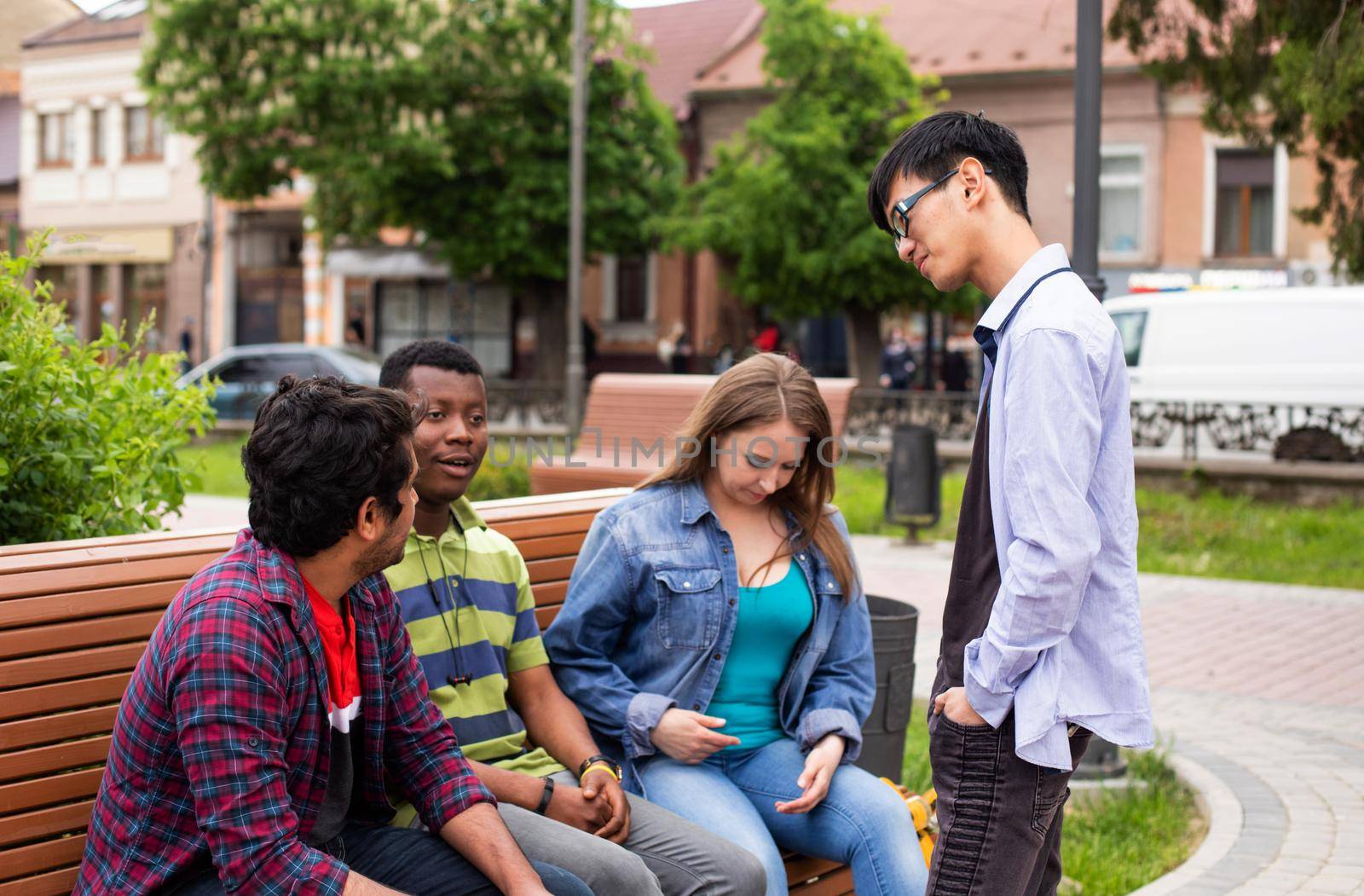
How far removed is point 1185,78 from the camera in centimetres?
1214

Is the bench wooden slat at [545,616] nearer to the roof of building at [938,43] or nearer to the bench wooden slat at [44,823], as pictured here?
the bench wooden slat at [44,823]

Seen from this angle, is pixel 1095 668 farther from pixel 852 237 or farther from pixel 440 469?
pixel 852 237

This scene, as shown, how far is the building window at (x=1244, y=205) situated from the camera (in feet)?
89.9

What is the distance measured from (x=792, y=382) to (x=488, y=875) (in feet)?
4.99

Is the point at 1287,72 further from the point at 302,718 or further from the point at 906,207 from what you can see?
the point at 302,718

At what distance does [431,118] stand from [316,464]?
2251cm

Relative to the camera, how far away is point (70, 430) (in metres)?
4.06

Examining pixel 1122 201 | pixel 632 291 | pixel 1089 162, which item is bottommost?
pixel 1089 162

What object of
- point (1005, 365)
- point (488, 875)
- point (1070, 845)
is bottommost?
point (1070, 845)

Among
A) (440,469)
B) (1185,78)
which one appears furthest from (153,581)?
(1185,78)

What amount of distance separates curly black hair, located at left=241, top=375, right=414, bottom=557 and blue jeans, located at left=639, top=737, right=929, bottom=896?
4.13 feet

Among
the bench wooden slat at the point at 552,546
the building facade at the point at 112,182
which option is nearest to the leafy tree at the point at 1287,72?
the bench wooden slat at the point at 552,546

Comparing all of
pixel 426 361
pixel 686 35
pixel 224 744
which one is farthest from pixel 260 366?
pixel 224 744

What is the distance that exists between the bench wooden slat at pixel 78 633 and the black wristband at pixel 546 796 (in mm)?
923
